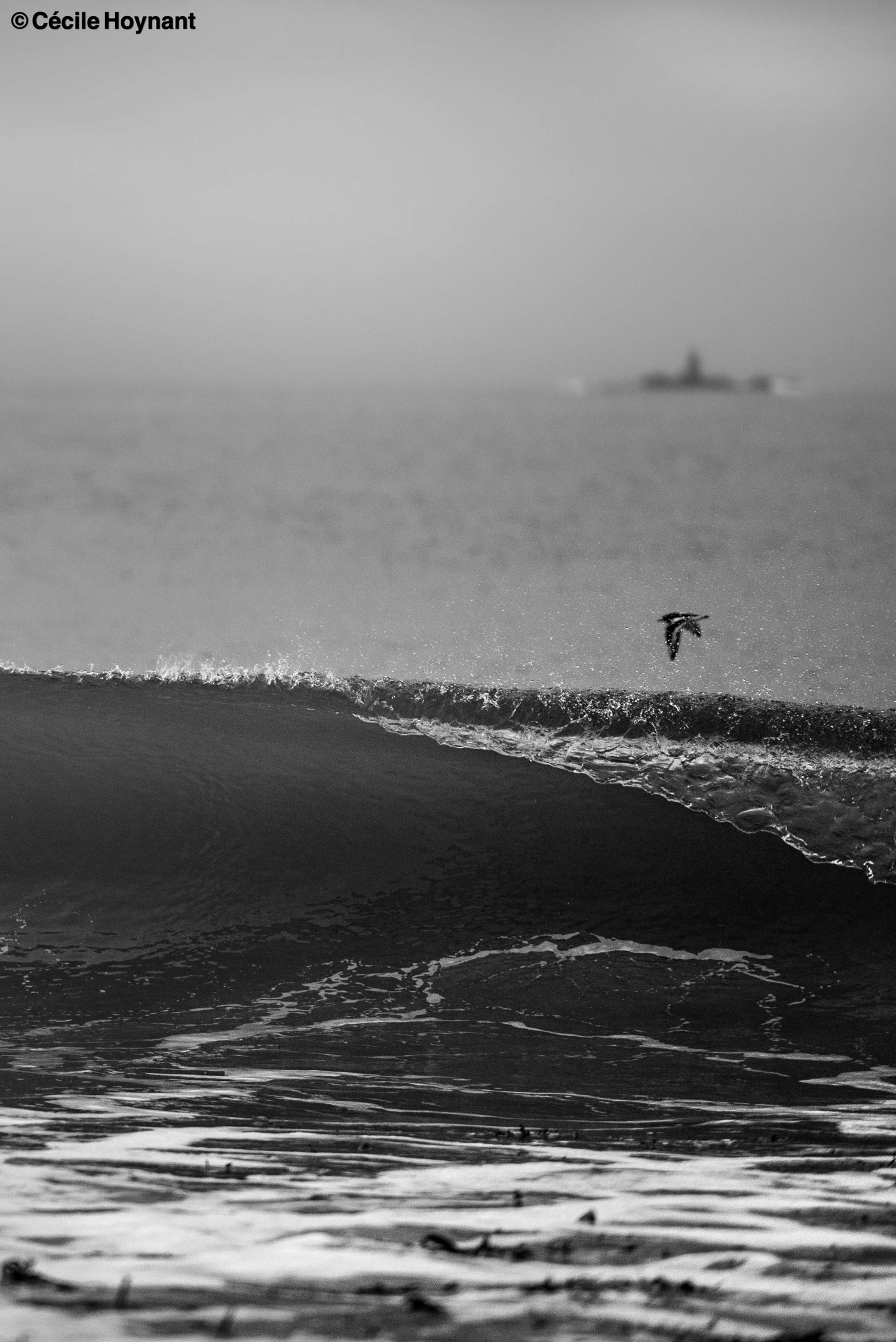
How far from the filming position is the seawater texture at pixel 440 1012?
1767 mm

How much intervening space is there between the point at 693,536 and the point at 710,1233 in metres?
16.6

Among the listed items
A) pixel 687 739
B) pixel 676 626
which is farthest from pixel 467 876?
pixel 676 626

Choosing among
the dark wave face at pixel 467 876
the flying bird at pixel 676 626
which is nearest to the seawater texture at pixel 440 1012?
the dark wave face at pixel 467 876

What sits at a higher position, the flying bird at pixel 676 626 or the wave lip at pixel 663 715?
the flying bird at pixel 676 626

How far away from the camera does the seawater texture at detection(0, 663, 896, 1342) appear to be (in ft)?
5.80

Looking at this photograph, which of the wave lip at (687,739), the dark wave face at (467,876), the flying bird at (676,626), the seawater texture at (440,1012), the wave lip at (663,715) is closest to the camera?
the seawater texture at (440,1012)

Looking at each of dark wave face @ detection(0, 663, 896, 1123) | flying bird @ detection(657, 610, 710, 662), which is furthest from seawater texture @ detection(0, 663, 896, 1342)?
flying bird @ detection(657, 610, 710, 662)

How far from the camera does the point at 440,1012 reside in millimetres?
4039

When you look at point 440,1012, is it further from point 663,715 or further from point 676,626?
point 676,626

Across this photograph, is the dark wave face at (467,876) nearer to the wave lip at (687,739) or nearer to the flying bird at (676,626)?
the wave lip at (687,739)

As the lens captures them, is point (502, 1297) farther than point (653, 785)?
No

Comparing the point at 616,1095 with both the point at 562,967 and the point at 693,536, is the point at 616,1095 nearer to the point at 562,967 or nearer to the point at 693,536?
the point at 562,967

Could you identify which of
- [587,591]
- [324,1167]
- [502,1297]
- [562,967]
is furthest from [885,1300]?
[587,591]

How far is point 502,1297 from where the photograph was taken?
5.50 ft
